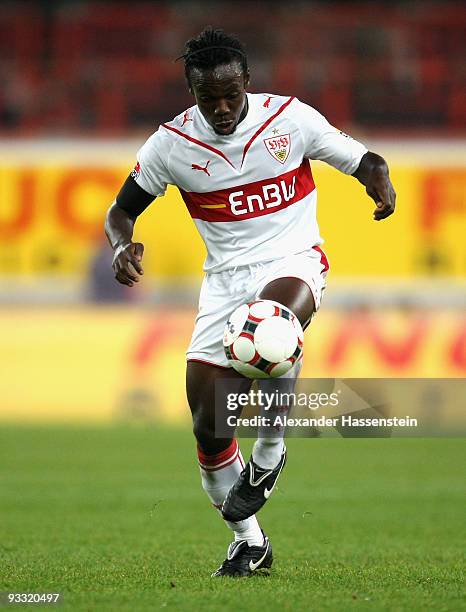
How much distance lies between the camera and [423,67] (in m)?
19.3

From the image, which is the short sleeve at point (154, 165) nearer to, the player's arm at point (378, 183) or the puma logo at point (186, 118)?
the puma logo at point (186, 118)

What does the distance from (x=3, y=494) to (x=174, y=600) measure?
417 cm

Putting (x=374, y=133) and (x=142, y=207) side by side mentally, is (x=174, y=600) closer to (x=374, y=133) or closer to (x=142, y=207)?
(x=142, y=207)

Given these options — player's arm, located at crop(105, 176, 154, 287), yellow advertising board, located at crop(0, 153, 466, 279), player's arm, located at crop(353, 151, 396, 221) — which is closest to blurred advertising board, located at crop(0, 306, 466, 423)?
yellow advertising board, located at crop(0, 153, 466, 279)

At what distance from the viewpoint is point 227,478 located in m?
5.74

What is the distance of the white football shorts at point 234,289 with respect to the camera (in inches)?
221

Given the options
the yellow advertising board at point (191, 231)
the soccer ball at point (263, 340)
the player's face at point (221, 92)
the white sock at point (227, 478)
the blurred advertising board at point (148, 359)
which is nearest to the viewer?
the soccer ball at point (263, 340)

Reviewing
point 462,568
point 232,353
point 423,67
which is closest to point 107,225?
point 232,353

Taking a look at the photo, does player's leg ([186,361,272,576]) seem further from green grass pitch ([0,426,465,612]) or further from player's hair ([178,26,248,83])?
player's hair ([178,26,248,83])

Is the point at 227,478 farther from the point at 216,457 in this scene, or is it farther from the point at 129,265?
the point at 129,265

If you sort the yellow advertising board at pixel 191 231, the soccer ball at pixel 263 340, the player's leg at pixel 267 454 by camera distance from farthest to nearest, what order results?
the yellow advertising board at pixel 191 231, the player's leg at pixel 267 454, the soccer ball at pixel 263 340

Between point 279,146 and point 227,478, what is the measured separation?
1535 millimetres

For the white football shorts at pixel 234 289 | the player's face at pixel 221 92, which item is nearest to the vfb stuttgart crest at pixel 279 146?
the player's face at pixel 221 92

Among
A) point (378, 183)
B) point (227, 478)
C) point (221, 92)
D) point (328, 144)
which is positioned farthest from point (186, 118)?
point (227, 478)
